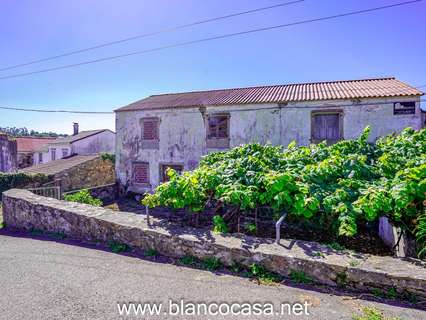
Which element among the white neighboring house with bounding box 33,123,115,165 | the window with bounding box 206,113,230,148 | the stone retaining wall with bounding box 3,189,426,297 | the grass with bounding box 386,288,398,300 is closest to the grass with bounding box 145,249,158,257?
the stone retaining wall with bounding box 3,189,426,297

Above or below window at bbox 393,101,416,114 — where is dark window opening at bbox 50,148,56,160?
below

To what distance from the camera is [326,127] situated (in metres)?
12.5

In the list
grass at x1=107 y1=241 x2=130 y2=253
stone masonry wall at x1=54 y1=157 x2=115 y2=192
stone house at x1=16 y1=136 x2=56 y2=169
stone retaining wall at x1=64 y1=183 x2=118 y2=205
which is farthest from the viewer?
stone house at x1=16 y1=136 x2=56 y2=169

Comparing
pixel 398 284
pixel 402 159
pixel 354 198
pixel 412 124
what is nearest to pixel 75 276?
pixel 398 284

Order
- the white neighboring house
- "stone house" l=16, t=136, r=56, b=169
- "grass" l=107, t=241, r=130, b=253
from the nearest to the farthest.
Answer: "grass" l=107, t=241, r=130, b=253, the white neighboring house, "stone house" l=16, t=136, r=56, b=169

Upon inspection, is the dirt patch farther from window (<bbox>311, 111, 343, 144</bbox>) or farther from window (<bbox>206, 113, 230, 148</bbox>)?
window (<bbox>206, 113, 230, 148</bbox>)

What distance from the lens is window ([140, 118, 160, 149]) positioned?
1600 centimetres

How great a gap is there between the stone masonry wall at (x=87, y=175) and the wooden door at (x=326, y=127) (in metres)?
15.6

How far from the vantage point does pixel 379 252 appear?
554cm

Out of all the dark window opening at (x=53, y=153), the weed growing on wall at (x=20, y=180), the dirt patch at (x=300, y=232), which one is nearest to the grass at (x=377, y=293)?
the dirt patch at (x=300, y=232)

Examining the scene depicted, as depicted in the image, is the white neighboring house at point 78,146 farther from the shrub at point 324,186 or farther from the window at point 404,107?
the window at point 404,107

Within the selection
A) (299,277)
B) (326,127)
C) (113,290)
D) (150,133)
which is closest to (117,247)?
(113,290)

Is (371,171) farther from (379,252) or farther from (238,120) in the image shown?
(238,120)

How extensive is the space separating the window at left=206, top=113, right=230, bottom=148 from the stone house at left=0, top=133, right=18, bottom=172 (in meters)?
15.3
